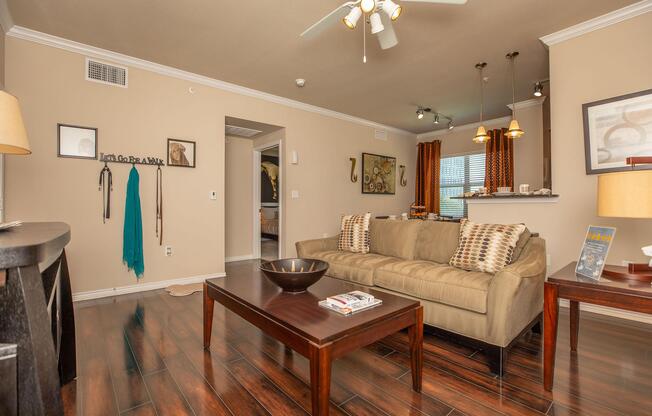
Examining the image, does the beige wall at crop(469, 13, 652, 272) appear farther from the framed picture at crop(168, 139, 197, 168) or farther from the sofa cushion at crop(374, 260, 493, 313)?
the framed picture at crop(168, 139, 197, 168)

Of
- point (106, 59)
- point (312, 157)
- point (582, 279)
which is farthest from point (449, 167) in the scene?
point (106, 59)

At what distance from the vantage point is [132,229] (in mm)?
3441

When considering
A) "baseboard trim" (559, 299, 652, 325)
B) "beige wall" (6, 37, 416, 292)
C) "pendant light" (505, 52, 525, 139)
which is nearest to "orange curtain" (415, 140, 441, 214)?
"pendant light" (505, 52, 525, 139)

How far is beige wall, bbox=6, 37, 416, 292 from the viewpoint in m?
2.99

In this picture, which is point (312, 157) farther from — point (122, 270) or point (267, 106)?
point (122, 270)

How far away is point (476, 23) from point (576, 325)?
8.56 feet

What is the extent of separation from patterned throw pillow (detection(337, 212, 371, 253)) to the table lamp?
196 cm

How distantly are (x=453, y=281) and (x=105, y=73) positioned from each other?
3.98m

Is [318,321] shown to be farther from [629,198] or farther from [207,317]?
[629,198]

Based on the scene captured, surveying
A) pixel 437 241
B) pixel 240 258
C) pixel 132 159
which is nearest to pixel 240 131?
pixel 132 159

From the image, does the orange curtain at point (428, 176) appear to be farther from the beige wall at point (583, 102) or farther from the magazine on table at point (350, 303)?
the magazine on table at point (350, 303)

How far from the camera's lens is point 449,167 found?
6754 millimetres

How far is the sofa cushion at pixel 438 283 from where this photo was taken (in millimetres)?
1996

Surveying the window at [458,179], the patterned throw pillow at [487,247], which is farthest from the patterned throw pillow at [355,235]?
the window at [458,179]
